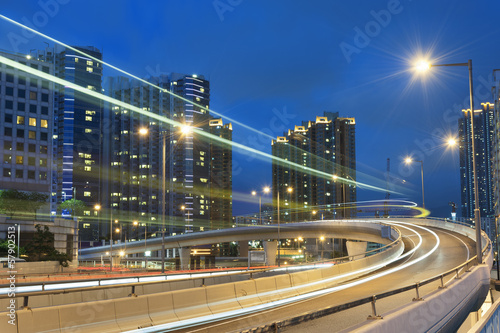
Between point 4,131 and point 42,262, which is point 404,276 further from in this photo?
point 4,131

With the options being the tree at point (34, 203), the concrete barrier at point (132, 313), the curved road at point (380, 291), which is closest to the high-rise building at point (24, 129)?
the tree at point (34, 203)

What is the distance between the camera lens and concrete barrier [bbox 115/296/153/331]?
14242 millimetres

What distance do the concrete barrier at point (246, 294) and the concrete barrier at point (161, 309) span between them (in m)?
4.11

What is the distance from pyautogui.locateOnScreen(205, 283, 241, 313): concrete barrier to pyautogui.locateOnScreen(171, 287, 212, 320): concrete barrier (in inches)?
11.8

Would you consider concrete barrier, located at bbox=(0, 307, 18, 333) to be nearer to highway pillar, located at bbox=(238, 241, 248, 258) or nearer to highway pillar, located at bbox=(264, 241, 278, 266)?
highway pillar, located at bbox=(264, 241, 278, 266)

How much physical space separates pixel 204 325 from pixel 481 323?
888 cm

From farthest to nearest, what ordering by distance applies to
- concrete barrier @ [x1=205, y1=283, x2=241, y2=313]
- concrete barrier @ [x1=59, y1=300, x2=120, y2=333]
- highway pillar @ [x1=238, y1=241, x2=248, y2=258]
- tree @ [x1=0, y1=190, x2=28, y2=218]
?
highway pillar @ [x1=238, y1=241, x2=248, y2=258]
tree @ [x1=0, y1=190, x2=28, y2=218]
concrete barrier @ [x1=205, y1=283, x2=241, y2=313]
concrete barrier @ [x1=59, y1=300, x2=120, y2=333]

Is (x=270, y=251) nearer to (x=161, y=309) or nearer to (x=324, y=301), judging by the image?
(x=324, y=301)

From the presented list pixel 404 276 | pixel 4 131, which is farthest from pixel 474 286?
pixel 4 131

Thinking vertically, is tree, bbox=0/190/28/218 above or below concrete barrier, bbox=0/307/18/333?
above

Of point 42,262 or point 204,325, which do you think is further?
point 42,262

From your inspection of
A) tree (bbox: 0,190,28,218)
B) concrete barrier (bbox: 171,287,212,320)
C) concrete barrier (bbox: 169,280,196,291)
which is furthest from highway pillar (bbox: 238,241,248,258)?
concrete barrier (bbox: 171,287,212,320)

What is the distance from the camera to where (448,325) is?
14438 mm

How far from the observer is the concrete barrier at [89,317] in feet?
40.3
